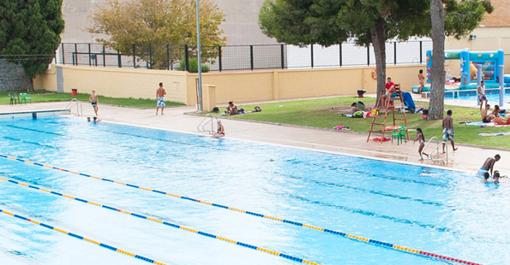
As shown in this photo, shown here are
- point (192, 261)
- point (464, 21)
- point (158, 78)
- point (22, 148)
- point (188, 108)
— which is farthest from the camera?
point (158, 78)

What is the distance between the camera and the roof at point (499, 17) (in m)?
55.4

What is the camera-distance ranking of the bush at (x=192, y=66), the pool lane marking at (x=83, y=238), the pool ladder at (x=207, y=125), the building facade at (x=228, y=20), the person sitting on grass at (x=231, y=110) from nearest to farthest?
the pool lane marking at (x=83, y=238) < the pool ladder at (x=207, y=125) < the person sitting on grass at (x=231, y=110) < the bush at (x=192, y=66) < the building facade at (x=228, y=20)

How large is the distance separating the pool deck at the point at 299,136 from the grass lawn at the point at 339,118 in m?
0.84

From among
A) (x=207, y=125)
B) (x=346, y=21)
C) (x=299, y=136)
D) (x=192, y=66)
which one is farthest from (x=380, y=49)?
(x=192, y=66)

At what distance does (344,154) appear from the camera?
24.3 metres

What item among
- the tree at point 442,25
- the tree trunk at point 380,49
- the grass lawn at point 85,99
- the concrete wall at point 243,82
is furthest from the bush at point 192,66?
the tree at point 442,25

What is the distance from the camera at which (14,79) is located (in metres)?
Answer: 51.2

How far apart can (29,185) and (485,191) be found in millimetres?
10796

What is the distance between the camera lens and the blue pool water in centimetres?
1433

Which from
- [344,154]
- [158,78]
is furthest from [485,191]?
[158,78]

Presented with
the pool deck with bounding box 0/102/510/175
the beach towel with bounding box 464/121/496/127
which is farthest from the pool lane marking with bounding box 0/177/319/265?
the beach towel with bounding box 464/121/496/127

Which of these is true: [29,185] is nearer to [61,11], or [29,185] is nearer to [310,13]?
[310,13]

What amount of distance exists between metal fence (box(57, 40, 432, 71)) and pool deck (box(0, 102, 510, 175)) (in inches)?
188

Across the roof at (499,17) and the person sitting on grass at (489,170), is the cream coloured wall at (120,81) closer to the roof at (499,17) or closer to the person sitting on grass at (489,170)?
the person sitting on grass at (489,170)
